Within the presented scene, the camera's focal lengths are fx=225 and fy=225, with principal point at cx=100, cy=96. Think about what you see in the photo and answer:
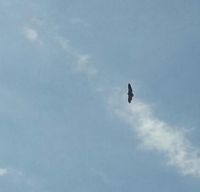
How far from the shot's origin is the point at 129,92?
6056 centimetres
